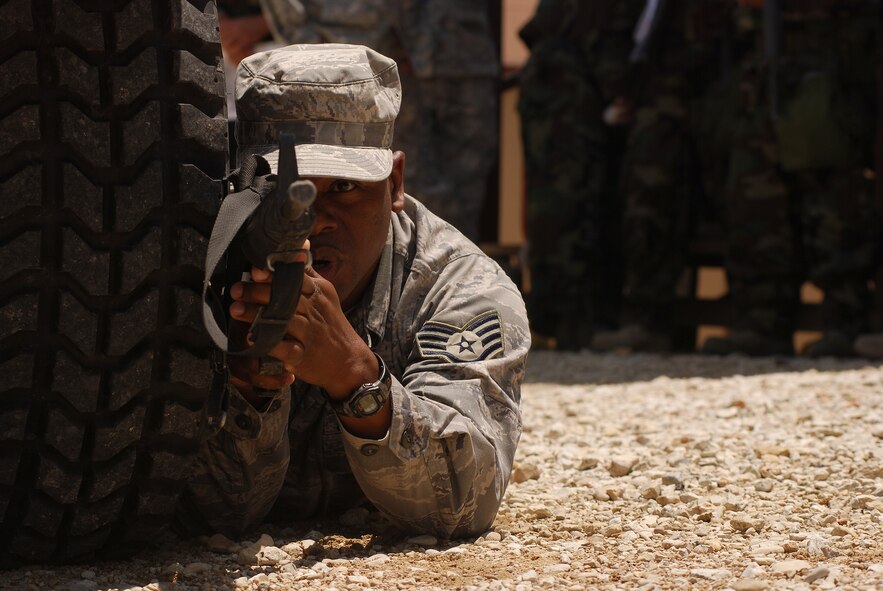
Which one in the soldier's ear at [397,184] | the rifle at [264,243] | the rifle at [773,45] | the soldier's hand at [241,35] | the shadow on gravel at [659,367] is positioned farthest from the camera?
the soldier's hand at [241,35]

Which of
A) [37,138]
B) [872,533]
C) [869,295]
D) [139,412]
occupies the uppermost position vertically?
[37,138]

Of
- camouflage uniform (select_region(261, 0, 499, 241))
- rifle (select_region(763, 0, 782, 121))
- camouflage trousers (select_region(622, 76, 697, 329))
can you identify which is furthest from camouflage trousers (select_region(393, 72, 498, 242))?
rifle (select_region(763, 0, 782, 121))

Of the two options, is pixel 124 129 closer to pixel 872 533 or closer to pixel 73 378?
pixel 73 378

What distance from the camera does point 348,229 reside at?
2.71 meters

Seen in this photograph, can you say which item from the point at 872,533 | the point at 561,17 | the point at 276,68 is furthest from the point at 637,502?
the point at 561,17

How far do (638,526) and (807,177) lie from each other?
374 cm

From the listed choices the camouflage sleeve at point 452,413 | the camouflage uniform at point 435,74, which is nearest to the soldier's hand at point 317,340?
Result: the camouflage sleeve at point 452,413

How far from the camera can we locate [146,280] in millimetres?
2174

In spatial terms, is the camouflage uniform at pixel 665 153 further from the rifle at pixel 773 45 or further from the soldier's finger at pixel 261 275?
the soldier's finger at pixel 261 275

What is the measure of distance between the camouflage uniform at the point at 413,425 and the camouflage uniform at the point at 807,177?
3513mm

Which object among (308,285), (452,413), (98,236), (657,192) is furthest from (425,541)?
(657,192)

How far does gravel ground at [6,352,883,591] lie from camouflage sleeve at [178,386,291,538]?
67mm

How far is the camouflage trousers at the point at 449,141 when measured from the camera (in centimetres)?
707

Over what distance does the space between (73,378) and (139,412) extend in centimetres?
13
